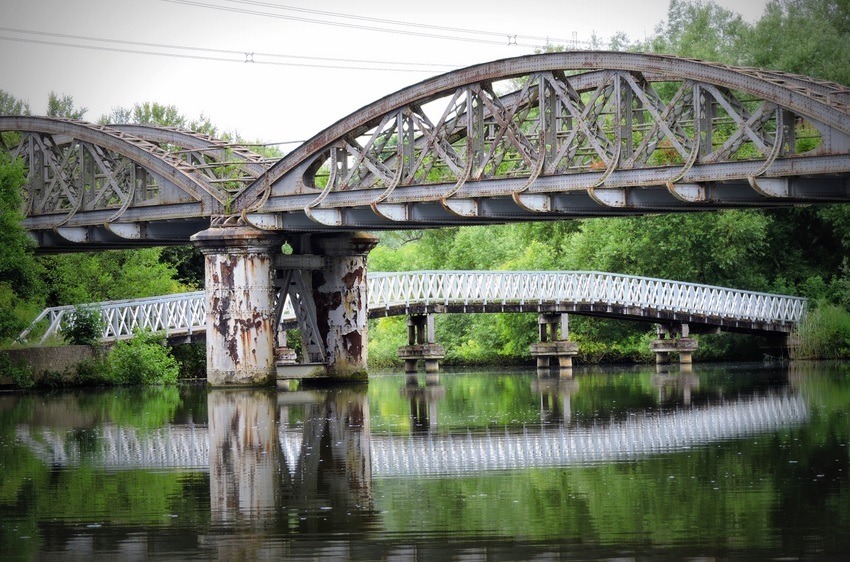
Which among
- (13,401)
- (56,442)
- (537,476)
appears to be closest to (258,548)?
(537,476)

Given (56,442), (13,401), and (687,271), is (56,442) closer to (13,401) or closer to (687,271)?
(13,401)

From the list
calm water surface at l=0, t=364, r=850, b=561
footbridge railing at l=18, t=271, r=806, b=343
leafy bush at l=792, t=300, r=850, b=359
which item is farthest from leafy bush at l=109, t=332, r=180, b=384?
leafy bush at l=792, t=300, r=850, b=359

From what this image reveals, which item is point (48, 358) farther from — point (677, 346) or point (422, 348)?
point (677, 346)

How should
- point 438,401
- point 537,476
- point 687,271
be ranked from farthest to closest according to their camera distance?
point 687,271 → point 438,401 → point 537,476

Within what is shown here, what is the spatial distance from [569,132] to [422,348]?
70.5 feet

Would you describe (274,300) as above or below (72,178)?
below

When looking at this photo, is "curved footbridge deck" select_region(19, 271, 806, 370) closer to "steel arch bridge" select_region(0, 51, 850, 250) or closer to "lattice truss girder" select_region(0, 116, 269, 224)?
"lattice truss girder" select_region(0, 116, 269, 224)

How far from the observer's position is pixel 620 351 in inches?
2721

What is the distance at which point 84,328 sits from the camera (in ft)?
149

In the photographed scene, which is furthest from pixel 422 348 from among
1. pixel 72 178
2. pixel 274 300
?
pixel 274 300

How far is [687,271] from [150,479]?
5066 centimetres

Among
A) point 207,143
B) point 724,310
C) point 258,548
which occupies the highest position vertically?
point 207,143

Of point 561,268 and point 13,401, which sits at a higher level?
point 561,268

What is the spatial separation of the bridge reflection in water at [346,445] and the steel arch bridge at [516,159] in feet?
Answer: 15.9
